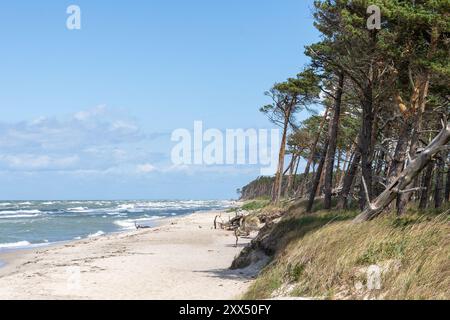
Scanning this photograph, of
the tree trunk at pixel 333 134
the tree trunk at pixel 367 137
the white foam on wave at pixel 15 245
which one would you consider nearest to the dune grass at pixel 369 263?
the tree trunk at pixel 367 137

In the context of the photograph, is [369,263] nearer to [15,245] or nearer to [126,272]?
[126,272]

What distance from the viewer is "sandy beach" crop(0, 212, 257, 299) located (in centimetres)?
1381

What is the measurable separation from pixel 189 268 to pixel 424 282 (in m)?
12.6

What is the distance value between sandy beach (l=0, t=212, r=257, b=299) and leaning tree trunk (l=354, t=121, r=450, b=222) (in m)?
3.76

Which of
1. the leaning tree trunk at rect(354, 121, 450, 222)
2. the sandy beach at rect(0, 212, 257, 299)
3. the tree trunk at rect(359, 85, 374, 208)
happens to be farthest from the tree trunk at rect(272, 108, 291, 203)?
the leaning tree trunk at rect(354, 121, 450, 222)

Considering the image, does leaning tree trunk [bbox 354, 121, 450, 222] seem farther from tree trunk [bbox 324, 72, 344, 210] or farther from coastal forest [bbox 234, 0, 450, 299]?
tree trunk [bbox 324, 72, 344, 210]

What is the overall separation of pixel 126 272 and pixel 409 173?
1026 cm

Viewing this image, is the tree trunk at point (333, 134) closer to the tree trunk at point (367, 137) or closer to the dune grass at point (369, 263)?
the tree trunk at point (367, 137)

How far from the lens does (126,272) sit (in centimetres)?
1781

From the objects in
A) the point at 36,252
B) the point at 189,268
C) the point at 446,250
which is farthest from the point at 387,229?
the point at 36,252

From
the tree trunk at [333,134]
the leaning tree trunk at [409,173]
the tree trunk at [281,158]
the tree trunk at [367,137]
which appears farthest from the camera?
the tree trunk at [281,158]

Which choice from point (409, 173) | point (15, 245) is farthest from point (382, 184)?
point (15, 245)

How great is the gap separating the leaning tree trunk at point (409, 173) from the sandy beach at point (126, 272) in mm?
3762

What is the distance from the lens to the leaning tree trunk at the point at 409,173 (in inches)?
456
